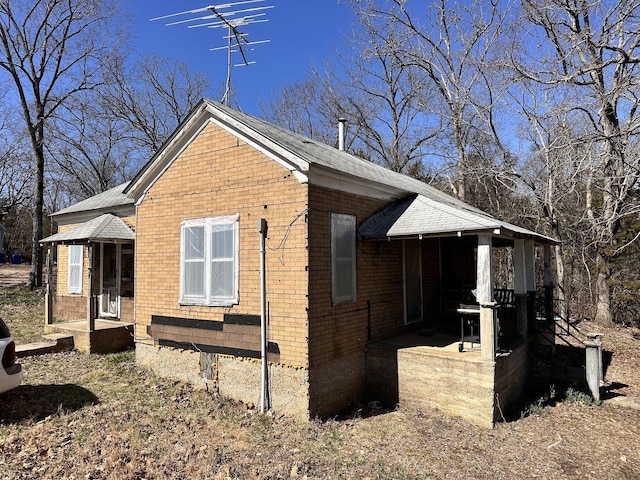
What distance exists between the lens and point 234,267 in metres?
7.58

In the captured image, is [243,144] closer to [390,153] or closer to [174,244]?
[174,244]

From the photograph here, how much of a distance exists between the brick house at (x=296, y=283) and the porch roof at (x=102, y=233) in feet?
6.48

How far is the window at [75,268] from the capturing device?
13469 mm

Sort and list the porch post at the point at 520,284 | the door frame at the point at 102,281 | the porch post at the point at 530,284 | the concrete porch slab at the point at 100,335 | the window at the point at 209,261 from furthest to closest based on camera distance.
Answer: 1. the door frame at the point at 102,281
2. the concrete porch slab at the point at 100,335
3. the porch post at the point at 530,284
4. the porch post at the point at 520,284
5. the window at the point at 209,261

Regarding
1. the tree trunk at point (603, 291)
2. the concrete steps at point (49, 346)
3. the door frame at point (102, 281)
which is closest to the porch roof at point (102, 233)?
the door frame at point (102, 281)

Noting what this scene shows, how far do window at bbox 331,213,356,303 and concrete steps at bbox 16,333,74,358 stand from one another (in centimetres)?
750

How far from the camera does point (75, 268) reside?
44.9 feet

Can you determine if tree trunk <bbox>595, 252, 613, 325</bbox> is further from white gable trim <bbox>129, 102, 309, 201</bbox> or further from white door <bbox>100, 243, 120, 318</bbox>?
white door <bbox>100, 243, 120, 318</bbox>

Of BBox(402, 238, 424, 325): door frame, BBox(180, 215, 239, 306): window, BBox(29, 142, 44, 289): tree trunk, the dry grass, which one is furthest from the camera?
BBox(29, 142, 44, 289): tree trunk

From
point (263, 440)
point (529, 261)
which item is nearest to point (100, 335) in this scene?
point (263, 440)

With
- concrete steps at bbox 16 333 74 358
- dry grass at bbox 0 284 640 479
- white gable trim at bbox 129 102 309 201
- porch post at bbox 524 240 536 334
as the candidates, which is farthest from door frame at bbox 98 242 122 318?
porch post at bbox 524 240 536 334

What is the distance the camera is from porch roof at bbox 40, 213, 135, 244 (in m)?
10.5

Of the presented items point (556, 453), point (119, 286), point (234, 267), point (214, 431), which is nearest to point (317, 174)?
point (234, 267)

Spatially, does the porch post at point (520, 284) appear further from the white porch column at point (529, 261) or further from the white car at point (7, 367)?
the white car at point (7, 367)
